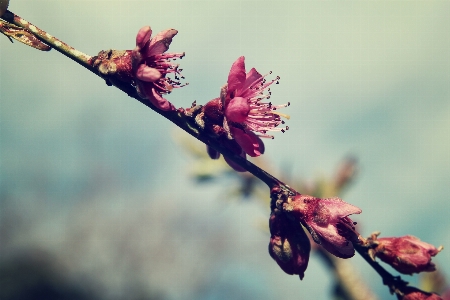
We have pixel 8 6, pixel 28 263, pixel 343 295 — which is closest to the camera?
pixel 8 6

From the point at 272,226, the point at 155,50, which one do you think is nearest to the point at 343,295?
the point at 272,226

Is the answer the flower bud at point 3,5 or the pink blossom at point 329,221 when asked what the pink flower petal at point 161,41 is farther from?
the pink blossom at point 329,221

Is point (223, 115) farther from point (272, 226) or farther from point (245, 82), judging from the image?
point (272, 226)

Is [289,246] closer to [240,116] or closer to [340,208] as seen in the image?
[340,208]

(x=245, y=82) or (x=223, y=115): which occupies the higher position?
(x=245, y=82)

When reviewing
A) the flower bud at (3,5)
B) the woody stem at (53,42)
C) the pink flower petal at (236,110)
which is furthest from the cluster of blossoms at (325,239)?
the flower bud at (3,5)

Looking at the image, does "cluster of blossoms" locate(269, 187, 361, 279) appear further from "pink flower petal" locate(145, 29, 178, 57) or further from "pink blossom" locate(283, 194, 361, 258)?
"pink flower petal" locate(145, 29, 178, 57)
